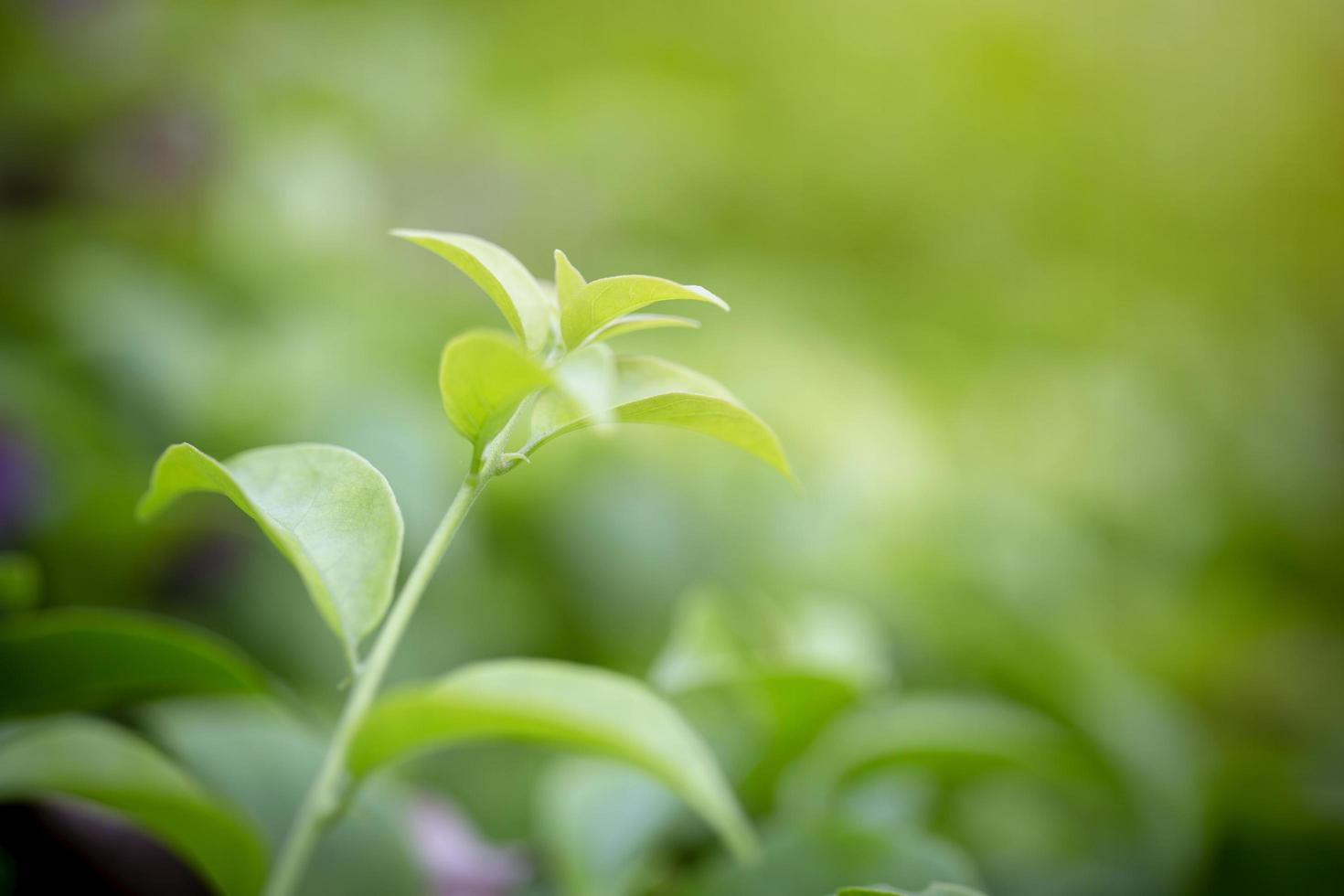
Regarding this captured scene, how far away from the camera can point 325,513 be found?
0.72ft

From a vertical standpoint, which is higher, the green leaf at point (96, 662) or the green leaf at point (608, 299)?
the green leaf at point (608, 299)

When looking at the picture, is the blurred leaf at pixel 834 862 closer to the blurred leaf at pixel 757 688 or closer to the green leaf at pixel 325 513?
the blurred leaf at pixel 757 688

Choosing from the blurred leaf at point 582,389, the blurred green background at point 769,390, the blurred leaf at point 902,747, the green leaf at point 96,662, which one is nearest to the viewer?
the blurred leaf at point 582,389

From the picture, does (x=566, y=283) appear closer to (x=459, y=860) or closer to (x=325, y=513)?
(x=325, y=513)

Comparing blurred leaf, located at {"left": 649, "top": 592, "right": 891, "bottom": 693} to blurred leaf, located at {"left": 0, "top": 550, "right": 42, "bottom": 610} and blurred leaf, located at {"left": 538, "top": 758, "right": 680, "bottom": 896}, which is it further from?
blurred leaf, located at {"left": 0, "top": 550, "right": 42, "bottom": 610}

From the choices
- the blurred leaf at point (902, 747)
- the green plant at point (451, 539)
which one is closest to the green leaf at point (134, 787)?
the green plant at point (451, 539)

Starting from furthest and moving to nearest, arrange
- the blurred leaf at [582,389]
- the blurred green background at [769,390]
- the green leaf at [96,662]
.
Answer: the blurred green background at [769,390]
the green leaf at [96,662]
the blurred leaf at [582,389]

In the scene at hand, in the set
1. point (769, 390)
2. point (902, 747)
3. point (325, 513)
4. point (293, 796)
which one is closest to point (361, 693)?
point (325, 513)

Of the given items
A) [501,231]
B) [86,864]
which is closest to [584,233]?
[501,231]

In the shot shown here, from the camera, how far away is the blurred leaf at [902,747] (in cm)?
40

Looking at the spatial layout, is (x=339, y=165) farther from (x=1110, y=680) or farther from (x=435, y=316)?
(x=1110, y=680)

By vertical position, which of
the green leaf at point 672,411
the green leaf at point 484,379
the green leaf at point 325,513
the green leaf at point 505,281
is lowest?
the green leaf at point 325,513

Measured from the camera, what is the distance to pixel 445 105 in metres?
1.09

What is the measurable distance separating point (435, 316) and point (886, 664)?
47 centimetres
